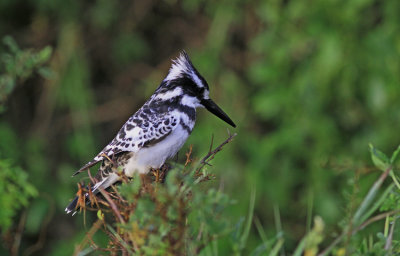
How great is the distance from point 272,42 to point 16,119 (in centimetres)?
264

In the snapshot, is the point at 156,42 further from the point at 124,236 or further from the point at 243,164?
the point at 124,236

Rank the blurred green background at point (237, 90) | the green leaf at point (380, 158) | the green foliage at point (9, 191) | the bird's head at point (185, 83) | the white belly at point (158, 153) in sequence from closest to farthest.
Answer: the green leaf at point (380, 158), the green foliage at point (9, 191), the white belly at point (158, 153), the bird's head at point (185, 83), the blurred green background at point (237, 90)

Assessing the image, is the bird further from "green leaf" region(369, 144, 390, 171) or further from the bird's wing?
"green leaf" region(369, 144, 390, 171)

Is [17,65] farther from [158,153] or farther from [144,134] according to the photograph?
[158,153]

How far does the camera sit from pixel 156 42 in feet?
20.4

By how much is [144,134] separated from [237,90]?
6.80 feet

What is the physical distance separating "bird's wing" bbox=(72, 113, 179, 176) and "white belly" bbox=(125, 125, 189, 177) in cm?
2

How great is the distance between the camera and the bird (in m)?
3.21

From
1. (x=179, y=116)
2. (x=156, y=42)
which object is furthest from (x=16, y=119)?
(x=179, y=116)

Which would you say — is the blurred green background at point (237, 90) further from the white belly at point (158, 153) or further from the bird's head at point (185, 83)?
the bird's head at point (185, 83)

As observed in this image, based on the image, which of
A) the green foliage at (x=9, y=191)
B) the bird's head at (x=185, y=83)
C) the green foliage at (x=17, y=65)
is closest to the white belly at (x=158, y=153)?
the bird's head at (x=185, y=83)

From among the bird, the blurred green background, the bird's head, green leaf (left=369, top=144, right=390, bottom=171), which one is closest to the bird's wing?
the bird

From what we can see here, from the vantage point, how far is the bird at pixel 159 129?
321cm

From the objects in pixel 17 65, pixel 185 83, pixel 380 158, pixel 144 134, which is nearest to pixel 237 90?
pixel 185 83
